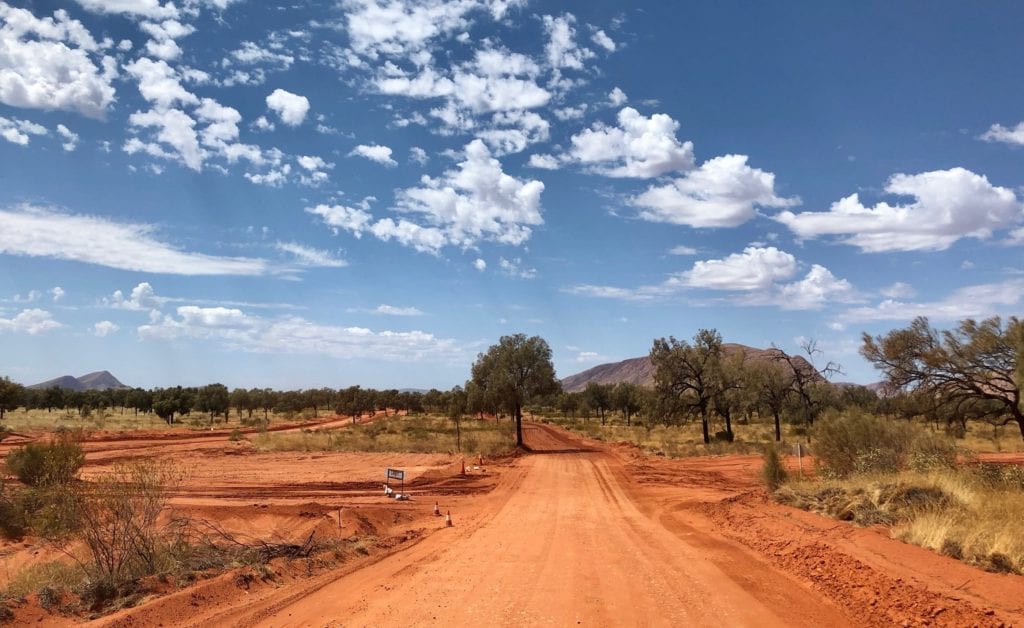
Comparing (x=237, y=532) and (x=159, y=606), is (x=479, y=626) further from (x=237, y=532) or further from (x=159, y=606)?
(x=237, y=532)

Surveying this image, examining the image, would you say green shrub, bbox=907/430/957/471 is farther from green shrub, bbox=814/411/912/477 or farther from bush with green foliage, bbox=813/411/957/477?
green shrub, bbox=814/411/912/477

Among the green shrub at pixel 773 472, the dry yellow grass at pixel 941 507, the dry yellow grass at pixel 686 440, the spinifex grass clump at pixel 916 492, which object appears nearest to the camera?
the dry yellow grass at pixel 941 507

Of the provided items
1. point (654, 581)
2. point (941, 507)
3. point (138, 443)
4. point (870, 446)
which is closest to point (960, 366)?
point (870, 446)

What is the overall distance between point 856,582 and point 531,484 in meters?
17.6

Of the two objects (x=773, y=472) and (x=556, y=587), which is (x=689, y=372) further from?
(x=556, y=587)

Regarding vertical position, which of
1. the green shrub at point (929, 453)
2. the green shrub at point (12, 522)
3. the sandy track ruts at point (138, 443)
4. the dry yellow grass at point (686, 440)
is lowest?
the dry yellow grass at point (686, 440)

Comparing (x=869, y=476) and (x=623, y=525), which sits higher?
(x=869, y=476)

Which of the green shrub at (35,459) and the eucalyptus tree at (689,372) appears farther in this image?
the eucalyptus tree at (689,372)

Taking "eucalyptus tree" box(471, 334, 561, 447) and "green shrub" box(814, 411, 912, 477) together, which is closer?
"green shrub" box(814, 411, 912, 477)

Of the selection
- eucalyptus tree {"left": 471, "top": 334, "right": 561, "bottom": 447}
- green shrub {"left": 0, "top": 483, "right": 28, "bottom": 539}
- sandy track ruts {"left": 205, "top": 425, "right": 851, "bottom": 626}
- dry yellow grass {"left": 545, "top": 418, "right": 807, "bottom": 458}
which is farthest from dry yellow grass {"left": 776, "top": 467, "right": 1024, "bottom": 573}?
eucalyptus tree {"left": 471, "top": 334, "right": 561, "bottom": 447}

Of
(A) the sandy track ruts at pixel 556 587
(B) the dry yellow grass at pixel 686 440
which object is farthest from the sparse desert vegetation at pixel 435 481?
(A) the sandy track ruts at pixel 556 587

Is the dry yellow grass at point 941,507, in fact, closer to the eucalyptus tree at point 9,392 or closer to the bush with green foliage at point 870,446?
the bush with green foliage at point 870,446

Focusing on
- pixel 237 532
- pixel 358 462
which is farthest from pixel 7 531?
pixel 358 462

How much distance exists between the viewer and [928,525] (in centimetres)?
1108
